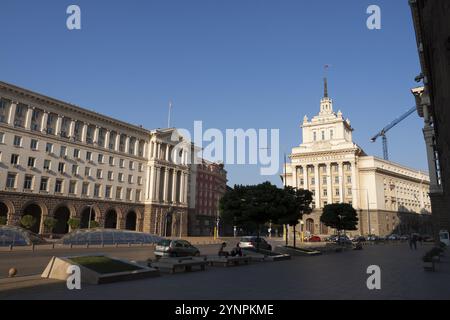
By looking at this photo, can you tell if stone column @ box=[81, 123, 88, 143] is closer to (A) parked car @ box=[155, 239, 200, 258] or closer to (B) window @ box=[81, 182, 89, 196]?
(B) window @ box=[81, 182, 89, 196]

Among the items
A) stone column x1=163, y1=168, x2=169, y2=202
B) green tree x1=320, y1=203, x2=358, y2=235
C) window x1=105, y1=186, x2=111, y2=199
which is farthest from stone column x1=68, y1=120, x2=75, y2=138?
green tree x1=320, y1=203, x2=358, y2=235

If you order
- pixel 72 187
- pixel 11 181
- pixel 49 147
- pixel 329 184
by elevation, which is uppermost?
pixel 329 184

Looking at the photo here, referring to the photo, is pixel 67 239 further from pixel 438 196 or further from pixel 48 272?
pixel 438 196

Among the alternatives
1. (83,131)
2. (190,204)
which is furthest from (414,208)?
(83,131)

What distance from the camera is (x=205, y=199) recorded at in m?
102

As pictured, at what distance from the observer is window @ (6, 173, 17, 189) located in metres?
51.2

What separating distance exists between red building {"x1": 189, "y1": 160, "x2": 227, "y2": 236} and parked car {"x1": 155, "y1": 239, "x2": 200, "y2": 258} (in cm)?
6260

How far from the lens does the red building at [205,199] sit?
3762 inches

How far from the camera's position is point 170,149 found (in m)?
84.2

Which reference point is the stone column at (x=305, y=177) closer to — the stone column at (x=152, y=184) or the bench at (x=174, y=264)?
the stone column at (x=152, y=184)

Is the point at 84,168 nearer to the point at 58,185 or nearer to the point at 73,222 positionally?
the point at 58,185

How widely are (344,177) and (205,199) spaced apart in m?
38.9

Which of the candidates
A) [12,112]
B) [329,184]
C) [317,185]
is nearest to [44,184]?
[12,112]

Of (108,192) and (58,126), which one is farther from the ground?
(58,126)
